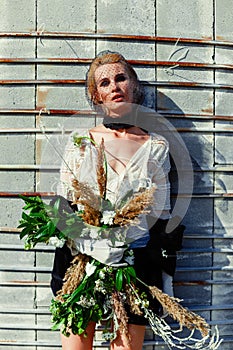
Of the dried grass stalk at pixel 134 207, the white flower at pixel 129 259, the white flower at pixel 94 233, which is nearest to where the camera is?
the dried grass stalk at pixel 134 207

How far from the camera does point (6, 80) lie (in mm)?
2857

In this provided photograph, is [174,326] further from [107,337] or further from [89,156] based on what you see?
[89,156]

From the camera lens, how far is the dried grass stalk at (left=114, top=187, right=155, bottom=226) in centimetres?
222

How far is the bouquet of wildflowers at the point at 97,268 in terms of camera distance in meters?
2.31

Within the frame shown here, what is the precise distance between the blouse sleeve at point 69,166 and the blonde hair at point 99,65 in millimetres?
237

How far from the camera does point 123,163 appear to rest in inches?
102

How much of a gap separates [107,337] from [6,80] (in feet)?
4.95

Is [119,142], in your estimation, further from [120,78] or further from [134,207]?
[134,207]

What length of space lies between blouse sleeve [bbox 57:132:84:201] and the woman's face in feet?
0.88

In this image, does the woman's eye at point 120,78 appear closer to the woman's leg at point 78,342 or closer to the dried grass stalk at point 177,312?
the dried grass stalk at point 177,312

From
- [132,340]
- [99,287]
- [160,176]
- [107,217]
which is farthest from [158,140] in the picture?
[132,340]

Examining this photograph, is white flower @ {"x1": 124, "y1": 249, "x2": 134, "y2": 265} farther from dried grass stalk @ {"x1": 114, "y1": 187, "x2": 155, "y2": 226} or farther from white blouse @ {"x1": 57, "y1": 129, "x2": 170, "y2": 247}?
dried grass stalk @ {"x1": 114, "y1": 187, "x2": 155, "y2": 226}

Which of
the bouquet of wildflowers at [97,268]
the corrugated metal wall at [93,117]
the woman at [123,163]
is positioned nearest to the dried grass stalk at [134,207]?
the bouquet of wildflowers at [97,268]

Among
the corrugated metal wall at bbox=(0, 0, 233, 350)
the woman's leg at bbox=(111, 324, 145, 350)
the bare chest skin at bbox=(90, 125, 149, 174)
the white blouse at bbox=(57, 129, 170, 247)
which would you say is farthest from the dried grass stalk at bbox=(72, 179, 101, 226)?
the woman's leg at bbox=(111, 324, 145, 350)
